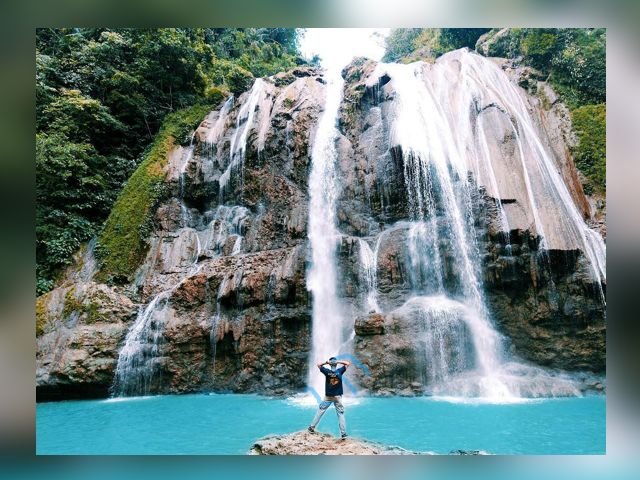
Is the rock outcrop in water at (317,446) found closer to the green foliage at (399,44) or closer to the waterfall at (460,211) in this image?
the waterfall at (460,211)

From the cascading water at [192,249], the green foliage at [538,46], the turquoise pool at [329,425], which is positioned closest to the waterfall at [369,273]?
the turquoise pool at [329,425]

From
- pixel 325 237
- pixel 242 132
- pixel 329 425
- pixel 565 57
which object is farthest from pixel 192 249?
pixel 565 57

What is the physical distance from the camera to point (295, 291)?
8812 millimetres

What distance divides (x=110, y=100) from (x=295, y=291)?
6.21m

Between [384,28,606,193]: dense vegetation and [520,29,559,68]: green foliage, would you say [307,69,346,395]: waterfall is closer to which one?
[384,28,606,193]: dense vegetation

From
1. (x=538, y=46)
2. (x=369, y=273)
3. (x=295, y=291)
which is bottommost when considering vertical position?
(x=295, y=291)

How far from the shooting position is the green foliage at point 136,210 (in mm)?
9977

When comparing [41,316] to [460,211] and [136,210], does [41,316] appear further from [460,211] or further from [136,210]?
[460,211]

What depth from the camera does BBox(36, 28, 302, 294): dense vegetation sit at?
9766 millimetres

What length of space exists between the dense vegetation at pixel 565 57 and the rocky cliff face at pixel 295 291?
412 millimetres

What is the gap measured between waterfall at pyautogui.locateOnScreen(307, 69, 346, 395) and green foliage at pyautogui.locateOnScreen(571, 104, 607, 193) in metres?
4.48

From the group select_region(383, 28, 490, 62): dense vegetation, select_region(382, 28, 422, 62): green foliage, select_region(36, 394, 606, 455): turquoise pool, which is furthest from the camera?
select_region(382, 28, 422, 62): green foliage

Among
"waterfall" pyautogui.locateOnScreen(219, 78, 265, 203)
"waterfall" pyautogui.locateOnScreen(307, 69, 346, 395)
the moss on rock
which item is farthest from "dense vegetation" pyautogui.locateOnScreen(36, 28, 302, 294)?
"waterfall" pyautogui.locateOnScreen(307, 69, 346, 395)

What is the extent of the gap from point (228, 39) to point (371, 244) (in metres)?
6.69
